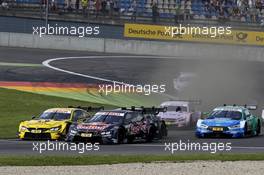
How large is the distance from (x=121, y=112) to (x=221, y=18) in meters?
24.7

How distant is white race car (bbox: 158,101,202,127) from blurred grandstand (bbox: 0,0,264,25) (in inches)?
669

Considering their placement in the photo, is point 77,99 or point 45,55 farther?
point 45,55

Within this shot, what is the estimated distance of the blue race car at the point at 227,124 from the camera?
2931 cm

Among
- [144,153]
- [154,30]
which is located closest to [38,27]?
[154,30]

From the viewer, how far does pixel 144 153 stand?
22547mm

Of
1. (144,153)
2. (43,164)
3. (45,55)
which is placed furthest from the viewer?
(45,55)

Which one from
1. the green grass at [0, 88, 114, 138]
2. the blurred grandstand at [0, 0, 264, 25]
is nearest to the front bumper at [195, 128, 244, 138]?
the green grass at [0, 88, 114, 138]

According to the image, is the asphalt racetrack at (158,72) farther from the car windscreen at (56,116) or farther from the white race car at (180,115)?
the car windscreen at (56,116)

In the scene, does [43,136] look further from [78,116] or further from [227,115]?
[227,115]

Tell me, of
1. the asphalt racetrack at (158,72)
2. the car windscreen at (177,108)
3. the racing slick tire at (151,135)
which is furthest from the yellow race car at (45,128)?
the asphalt racetrack at (158,72)

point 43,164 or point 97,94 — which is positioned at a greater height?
point 43,164

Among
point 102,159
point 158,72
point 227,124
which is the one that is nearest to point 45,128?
point 227,124

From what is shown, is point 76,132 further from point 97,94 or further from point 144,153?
point 97,94

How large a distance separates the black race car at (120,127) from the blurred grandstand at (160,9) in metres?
23.4
